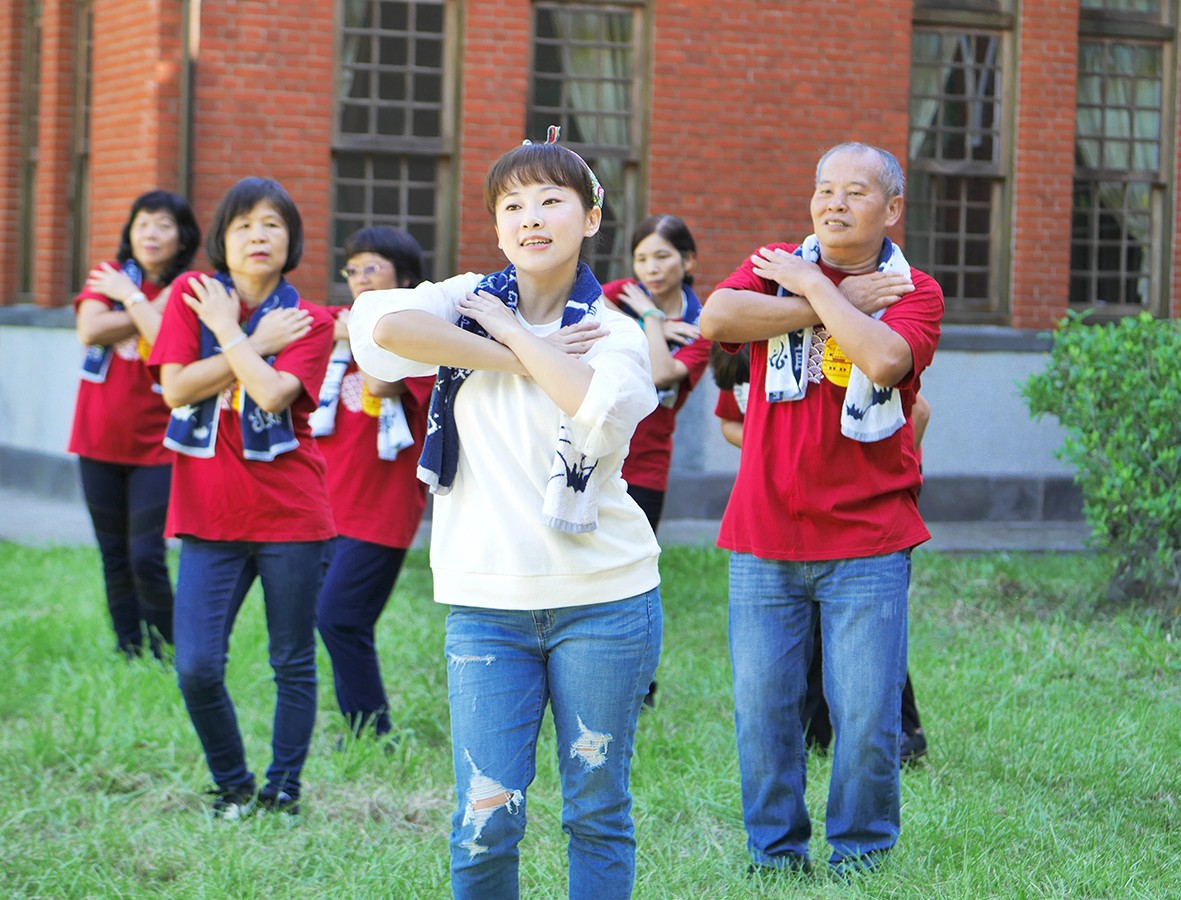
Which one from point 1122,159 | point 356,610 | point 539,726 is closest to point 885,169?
point 539,726

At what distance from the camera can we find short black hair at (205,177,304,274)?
4.84 meters

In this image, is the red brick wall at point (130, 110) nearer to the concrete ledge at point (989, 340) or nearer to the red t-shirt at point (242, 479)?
the concrete ledge at point (989, 340)

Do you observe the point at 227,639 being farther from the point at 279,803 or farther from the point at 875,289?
the point at 875,289

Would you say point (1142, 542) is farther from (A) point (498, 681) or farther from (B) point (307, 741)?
(A) point (498, 681)

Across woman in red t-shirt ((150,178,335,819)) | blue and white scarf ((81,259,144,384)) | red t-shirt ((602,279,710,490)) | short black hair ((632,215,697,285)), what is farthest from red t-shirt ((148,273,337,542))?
blue and white scarf ((81,259,144,384))

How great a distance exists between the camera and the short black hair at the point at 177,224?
6.83 m

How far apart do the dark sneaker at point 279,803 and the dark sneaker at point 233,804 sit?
4 centimetres

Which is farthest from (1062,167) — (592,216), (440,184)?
(592,216)

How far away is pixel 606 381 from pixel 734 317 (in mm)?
1104

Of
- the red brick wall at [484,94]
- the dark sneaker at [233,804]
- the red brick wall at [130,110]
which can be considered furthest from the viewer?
the red brick wall at [484,94]

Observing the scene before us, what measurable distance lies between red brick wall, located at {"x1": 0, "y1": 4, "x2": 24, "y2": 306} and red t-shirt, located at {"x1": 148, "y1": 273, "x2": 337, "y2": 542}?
33.7ft

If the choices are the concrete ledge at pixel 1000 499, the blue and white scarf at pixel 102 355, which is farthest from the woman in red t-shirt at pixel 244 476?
the concrete ledge at pixel 1000 499

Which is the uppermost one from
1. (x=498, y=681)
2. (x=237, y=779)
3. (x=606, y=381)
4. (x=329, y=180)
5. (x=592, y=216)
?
(x=329, y=180)

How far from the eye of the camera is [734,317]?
4137 mm
